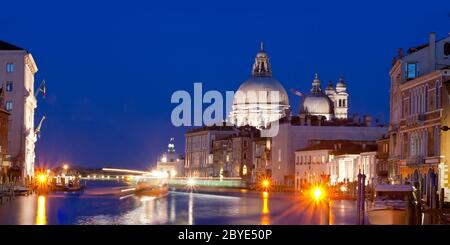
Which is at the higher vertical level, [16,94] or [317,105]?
[317,105]

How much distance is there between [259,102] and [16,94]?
62420 millimetres

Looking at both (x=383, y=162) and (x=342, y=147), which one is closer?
(x=383, y=162)

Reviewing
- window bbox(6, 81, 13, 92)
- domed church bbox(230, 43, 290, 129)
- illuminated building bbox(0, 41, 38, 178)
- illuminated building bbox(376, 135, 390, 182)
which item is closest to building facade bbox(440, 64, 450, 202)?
illuminated building bbox(376, 135, 390, 182)

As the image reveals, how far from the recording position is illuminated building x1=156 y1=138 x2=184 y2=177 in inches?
6116

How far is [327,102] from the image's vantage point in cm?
11656

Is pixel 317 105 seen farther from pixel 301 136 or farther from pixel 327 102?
pixel 301 136

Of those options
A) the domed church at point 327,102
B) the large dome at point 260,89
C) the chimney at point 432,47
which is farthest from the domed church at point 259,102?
the chimney at point 432,47

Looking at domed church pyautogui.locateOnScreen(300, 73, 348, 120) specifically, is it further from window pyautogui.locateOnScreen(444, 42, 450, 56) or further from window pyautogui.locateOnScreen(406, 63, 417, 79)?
window pyautogui.locateOnScreen(444, 42, 450, 56)

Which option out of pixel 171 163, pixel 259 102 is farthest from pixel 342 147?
pixel 171 163

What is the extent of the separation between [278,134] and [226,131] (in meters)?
34.2

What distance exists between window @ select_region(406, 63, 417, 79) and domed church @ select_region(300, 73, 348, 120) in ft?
209

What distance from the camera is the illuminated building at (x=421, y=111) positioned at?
44.0m
